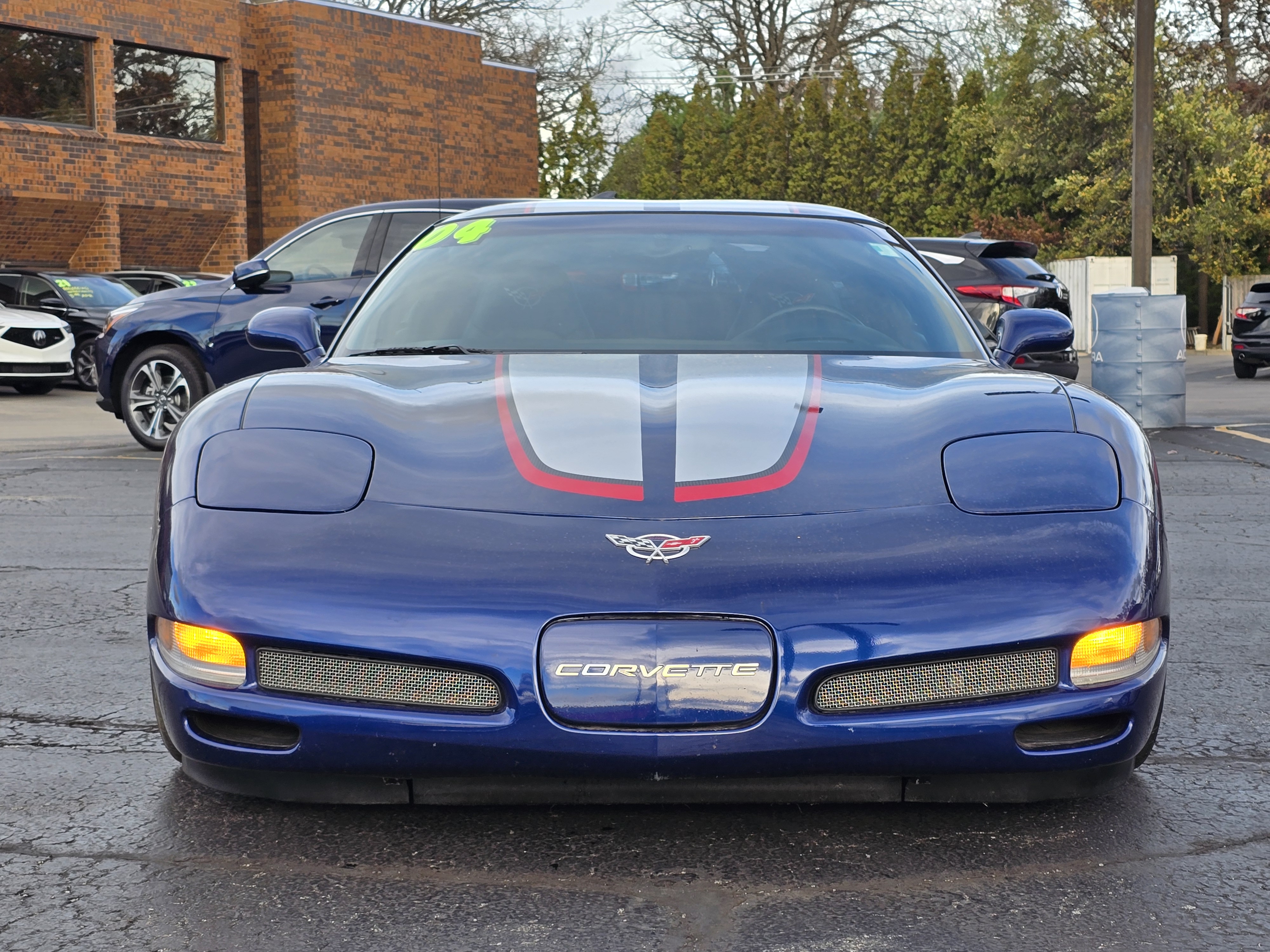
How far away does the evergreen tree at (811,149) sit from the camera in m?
41.4

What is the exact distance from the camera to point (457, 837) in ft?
9.74

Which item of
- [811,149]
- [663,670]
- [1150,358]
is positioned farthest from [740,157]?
[663,670]

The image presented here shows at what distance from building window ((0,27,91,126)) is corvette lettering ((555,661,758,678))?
28.9 m

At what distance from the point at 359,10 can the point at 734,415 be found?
33.2 meters

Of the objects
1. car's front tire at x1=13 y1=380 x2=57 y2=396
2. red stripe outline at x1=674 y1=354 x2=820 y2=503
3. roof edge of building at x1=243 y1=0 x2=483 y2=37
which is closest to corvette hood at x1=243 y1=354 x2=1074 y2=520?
red stripe outline at x1=674 y1=354 x2=820 y2=503

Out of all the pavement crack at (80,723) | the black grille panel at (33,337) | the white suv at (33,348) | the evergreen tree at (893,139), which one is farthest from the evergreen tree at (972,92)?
the pavement crack at (80,723)

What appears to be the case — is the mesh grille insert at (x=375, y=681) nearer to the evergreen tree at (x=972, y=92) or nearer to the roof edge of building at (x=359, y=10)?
the roof edge of building at (x=359, y=10)

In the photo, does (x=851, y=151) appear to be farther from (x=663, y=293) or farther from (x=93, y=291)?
(x=663, y=293)

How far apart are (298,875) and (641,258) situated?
2034mm

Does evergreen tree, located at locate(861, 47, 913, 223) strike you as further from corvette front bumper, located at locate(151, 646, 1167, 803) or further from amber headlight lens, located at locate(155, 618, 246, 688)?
amber headlight lens, located at locate(155, 618, 246, 688)

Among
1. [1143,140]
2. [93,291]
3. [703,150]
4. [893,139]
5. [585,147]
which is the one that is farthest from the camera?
[585,147]

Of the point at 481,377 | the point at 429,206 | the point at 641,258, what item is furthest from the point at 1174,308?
the point at 481,377

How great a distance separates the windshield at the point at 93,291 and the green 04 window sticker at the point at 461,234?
17.2 meters

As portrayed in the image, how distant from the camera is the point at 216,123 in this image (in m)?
31.7
